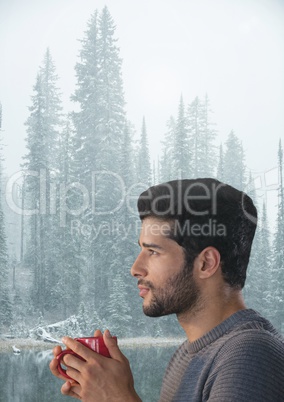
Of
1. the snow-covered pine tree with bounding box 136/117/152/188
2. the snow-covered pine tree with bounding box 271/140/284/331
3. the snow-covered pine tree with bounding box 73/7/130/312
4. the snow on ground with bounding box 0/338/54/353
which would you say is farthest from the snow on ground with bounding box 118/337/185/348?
the snow-covered pine tree with bounding box 136/117/152/188

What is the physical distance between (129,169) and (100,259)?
0.56m

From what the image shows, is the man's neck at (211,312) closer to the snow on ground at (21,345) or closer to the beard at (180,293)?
the beard at (180,293)

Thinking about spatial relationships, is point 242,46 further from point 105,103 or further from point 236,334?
point 236,334

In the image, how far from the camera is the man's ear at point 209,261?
920 millimetres

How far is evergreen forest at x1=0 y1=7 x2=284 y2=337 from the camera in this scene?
11.1 ft

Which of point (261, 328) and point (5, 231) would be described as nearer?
point (261, 328)

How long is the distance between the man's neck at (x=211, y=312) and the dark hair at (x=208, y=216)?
3 cm

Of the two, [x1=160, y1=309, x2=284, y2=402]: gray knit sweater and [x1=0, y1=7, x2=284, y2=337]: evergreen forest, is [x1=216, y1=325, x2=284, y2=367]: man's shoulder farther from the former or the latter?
[x1=0, y1=7, x2=284, y2=337]: evergreen forest

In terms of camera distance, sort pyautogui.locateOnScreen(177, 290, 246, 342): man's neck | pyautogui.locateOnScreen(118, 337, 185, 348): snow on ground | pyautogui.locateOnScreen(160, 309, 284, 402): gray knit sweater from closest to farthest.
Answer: pyautogui.locateOnScreen(160, 309, 284, 402): gray knit sweater < pyautogui.locateOnScreen(177, 290, 246, 342): man's neck < pyautogui.locateOnScreen(118, 337, 185, 348): snow on ground

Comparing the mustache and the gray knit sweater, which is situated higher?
the mustache

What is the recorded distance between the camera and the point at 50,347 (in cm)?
332

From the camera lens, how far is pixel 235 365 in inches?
28.0

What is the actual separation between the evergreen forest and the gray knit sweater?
2.54 meters

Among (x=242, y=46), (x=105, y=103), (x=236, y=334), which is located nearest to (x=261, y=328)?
(x=236, y=334)
